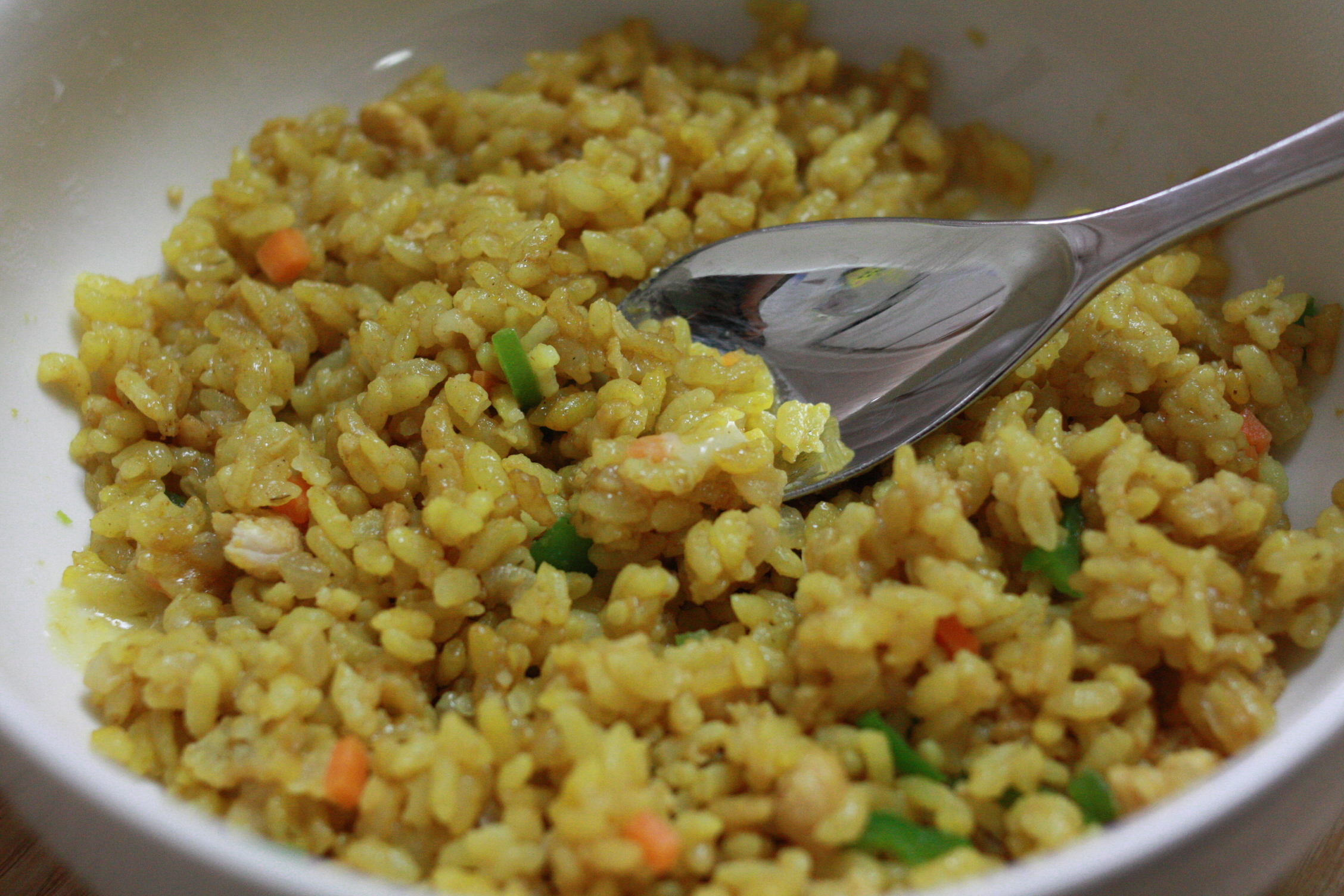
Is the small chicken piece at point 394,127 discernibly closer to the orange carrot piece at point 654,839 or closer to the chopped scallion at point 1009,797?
the orange carrot piece at point 654,839

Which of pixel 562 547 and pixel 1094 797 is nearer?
pixel 1094 797

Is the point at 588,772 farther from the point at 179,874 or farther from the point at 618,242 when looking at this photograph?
the point at 618,242

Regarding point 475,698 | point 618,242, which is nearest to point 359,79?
point 618,242

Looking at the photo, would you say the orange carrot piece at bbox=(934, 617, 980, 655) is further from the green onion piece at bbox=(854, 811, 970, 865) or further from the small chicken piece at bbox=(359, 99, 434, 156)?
the small chicken piece at bbox=(359, 99, 434, 156)

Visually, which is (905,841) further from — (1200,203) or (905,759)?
(1200,203)

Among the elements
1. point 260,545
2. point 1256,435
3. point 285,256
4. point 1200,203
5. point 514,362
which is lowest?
point 260,545

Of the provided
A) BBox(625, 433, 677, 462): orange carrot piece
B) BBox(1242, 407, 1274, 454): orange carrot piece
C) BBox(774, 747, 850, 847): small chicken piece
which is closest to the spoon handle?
BBox(1242, 407, 1274, 454): orange carrot piece

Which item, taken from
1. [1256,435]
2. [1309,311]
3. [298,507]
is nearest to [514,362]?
[298,507]
